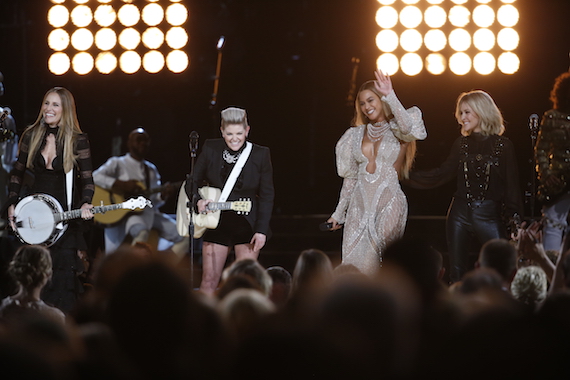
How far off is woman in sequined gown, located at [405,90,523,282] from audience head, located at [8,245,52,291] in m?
2.94

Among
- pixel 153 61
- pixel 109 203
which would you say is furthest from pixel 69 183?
pixel 109 203

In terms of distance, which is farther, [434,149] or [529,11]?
[434,149]

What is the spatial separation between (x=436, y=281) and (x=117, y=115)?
26.0 ft

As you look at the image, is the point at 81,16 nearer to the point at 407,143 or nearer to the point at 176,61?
the point at 176,61

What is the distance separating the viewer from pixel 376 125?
Result: 5.78m

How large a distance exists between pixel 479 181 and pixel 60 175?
3.39m

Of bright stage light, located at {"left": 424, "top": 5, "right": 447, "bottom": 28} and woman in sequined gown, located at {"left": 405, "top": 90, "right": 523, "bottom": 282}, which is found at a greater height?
bright stage light, located at {"left": 424, "top": 5, "right": 447, "bottom": 28}

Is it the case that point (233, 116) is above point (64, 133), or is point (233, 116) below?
above

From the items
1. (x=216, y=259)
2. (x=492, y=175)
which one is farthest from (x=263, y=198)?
(x=492, y=175)

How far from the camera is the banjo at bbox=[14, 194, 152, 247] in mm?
6051

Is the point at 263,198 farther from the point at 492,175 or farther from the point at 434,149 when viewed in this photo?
the point at 434,149

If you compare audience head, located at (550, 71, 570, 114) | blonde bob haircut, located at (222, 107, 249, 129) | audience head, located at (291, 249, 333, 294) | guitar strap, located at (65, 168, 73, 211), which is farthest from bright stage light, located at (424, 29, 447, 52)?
audience head, located at (291, 249, 333, 294)

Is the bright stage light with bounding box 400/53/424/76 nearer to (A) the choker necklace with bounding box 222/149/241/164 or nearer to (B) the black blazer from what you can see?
(B) the black blazer

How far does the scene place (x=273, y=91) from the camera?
960cm
